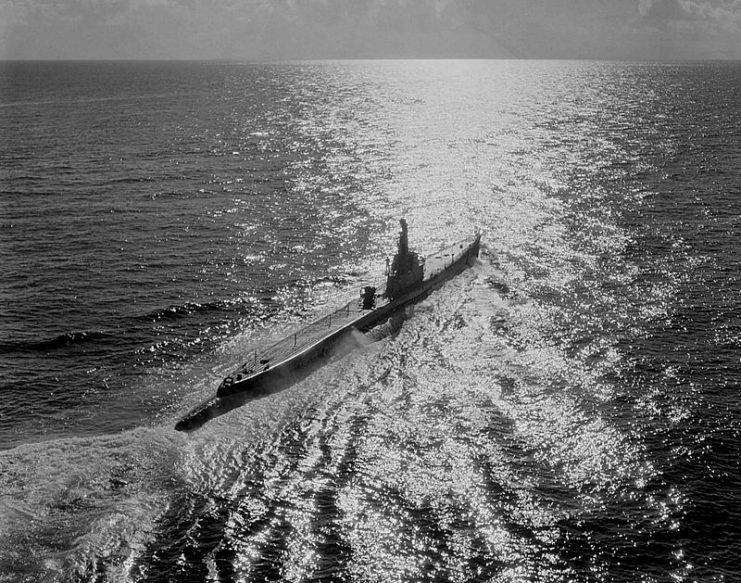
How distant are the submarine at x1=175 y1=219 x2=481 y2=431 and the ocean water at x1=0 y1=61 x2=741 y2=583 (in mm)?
1607

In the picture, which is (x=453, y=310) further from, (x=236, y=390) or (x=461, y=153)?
(x=461, y=153)

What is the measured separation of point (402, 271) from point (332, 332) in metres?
15.6

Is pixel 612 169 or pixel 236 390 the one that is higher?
pixel 612 169

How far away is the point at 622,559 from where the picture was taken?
43.4m

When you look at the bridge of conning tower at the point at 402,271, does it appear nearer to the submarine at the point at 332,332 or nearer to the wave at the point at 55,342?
the submarine at the point at 332,332

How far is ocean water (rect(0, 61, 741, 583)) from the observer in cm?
4406

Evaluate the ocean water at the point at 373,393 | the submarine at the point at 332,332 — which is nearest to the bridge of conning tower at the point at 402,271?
the submarine at the point at 332,332

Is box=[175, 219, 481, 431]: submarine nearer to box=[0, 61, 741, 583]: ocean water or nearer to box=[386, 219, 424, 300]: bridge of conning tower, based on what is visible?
box=[386, 219, 424, 300]: bridge of conning tower

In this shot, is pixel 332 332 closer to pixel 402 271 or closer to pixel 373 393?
pixel 373 393

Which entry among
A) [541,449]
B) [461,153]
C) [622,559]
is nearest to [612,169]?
[461,153]

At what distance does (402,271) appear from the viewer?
3268 inches

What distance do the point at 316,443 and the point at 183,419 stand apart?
11751 millimetres

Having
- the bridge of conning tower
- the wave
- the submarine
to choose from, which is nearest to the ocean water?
the wave

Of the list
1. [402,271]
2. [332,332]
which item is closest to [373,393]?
[332,332]
